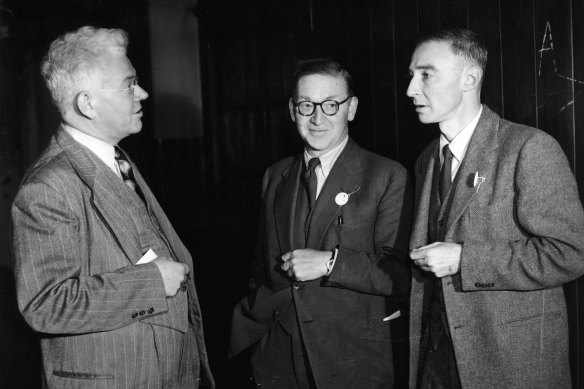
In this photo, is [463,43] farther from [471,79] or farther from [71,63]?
[71,63]

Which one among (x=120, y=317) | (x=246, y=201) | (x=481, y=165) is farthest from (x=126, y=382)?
(x=246, y=201)

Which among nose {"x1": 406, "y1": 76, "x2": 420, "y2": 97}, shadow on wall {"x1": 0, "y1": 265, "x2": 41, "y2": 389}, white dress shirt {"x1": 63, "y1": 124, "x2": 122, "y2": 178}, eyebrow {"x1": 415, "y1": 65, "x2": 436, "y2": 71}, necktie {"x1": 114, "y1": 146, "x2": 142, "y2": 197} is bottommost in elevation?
shadow on wall {"x1": 0, "y1": 265, "x2": 41, "y2": 389}

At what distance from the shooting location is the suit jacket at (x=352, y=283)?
246 cm

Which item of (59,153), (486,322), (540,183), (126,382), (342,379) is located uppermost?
(59,153)

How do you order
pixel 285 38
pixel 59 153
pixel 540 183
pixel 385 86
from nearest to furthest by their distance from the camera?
1. pixel 540 183
2. pixel 59 153
3. pixel 385 86
4. pixel 285 38

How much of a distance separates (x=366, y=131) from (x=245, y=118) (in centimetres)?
108

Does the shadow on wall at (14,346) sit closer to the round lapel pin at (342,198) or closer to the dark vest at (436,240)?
the round lapel pin at (342,198)

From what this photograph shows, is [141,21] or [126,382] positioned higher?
[141,21]

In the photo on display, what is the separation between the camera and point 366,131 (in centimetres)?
359

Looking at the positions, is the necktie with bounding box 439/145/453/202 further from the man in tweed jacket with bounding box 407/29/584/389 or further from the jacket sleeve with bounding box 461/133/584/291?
the jacket sleeve with bounding box 461/133/584/291

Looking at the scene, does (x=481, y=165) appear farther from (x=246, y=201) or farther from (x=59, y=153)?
(x=246, y=201)

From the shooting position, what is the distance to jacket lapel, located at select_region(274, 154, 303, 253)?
2607mm

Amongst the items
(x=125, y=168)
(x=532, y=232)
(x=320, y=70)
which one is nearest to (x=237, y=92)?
(x=320, y=70)

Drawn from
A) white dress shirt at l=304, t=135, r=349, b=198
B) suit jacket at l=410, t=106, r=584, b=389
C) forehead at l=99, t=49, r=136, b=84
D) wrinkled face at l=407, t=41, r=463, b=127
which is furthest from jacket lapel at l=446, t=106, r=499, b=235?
forehead at l=99, t=49, r=136, b=84
